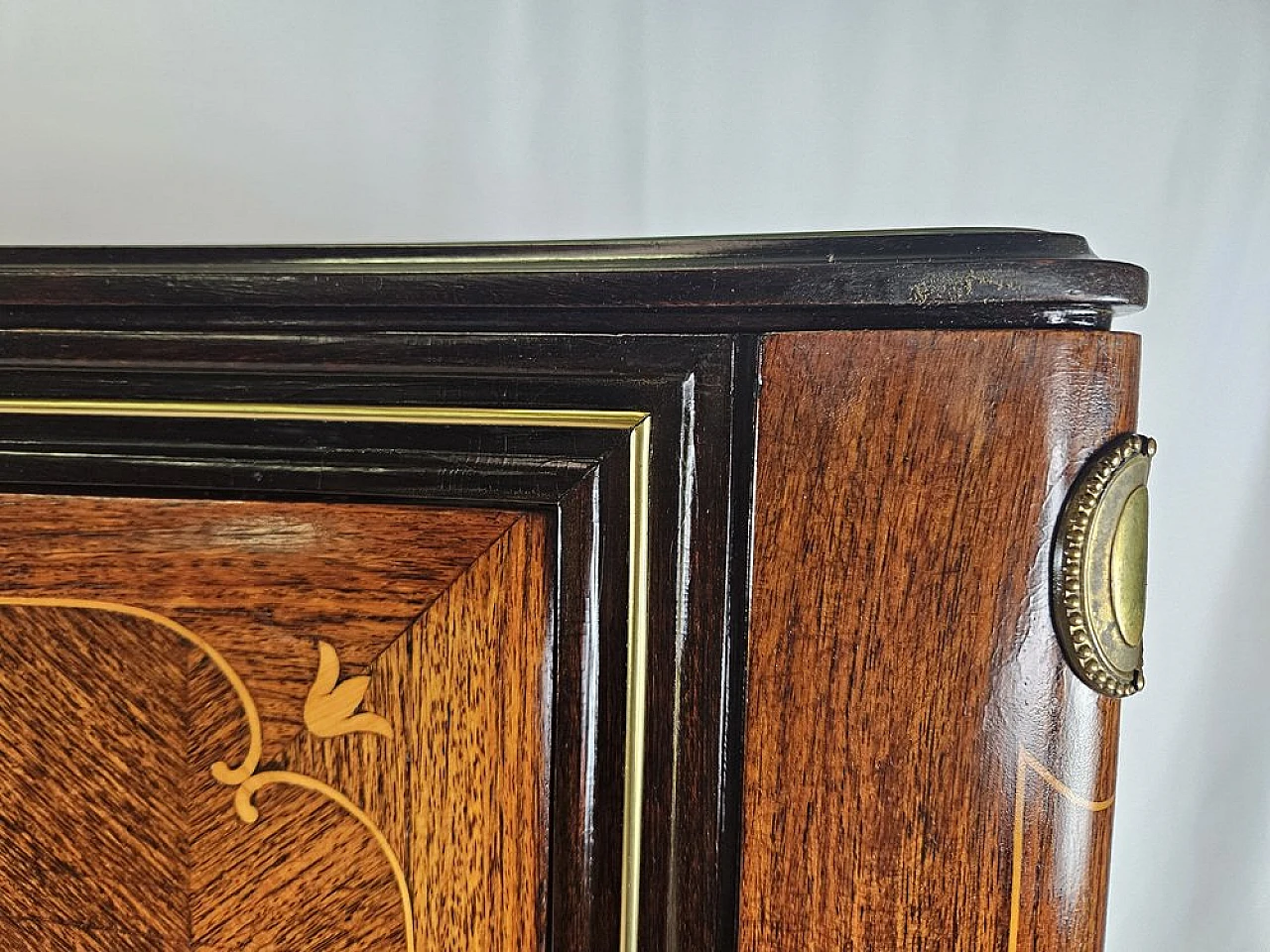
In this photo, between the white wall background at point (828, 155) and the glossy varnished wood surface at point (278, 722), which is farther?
the white wall background at point (828, 155)

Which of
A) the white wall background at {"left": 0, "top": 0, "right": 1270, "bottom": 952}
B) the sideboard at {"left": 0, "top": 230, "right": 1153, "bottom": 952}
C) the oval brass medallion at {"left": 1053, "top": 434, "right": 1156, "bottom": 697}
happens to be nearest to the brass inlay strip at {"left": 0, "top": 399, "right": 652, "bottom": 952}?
the sideboard at {"left": 0, "top": 230, "right": 1153, "bottom": 952}

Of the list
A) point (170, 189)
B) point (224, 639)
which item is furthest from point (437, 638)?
point (170, 189)

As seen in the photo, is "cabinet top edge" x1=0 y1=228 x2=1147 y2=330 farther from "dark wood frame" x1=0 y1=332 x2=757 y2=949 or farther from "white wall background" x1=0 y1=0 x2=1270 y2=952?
"white wall background" x1=0 y1=0 x2=1270 y2=952

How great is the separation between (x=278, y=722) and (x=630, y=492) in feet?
0.39

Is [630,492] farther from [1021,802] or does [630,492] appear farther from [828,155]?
[828,155]

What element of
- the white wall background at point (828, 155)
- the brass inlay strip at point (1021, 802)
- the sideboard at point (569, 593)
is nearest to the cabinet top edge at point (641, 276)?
the sideboard at point (569, 593)

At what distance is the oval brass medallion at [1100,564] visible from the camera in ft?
0.85

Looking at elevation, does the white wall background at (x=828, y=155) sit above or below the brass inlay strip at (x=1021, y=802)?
above

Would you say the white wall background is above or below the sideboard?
above

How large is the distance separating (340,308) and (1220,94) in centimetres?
77

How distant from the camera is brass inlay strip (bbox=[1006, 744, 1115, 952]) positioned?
0.26 metres

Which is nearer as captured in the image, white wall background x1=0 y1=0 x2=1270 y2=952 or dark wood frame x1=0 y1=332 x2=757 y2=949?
dark wood frame x1=0 y1=332 x2=757 y2=949

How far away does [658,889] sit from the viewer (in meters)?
0.28

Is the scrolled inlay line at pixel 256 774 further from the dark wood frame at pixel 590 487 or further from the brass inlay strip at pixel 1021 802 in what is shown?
the brass inlay strip at pixel 1021 802
